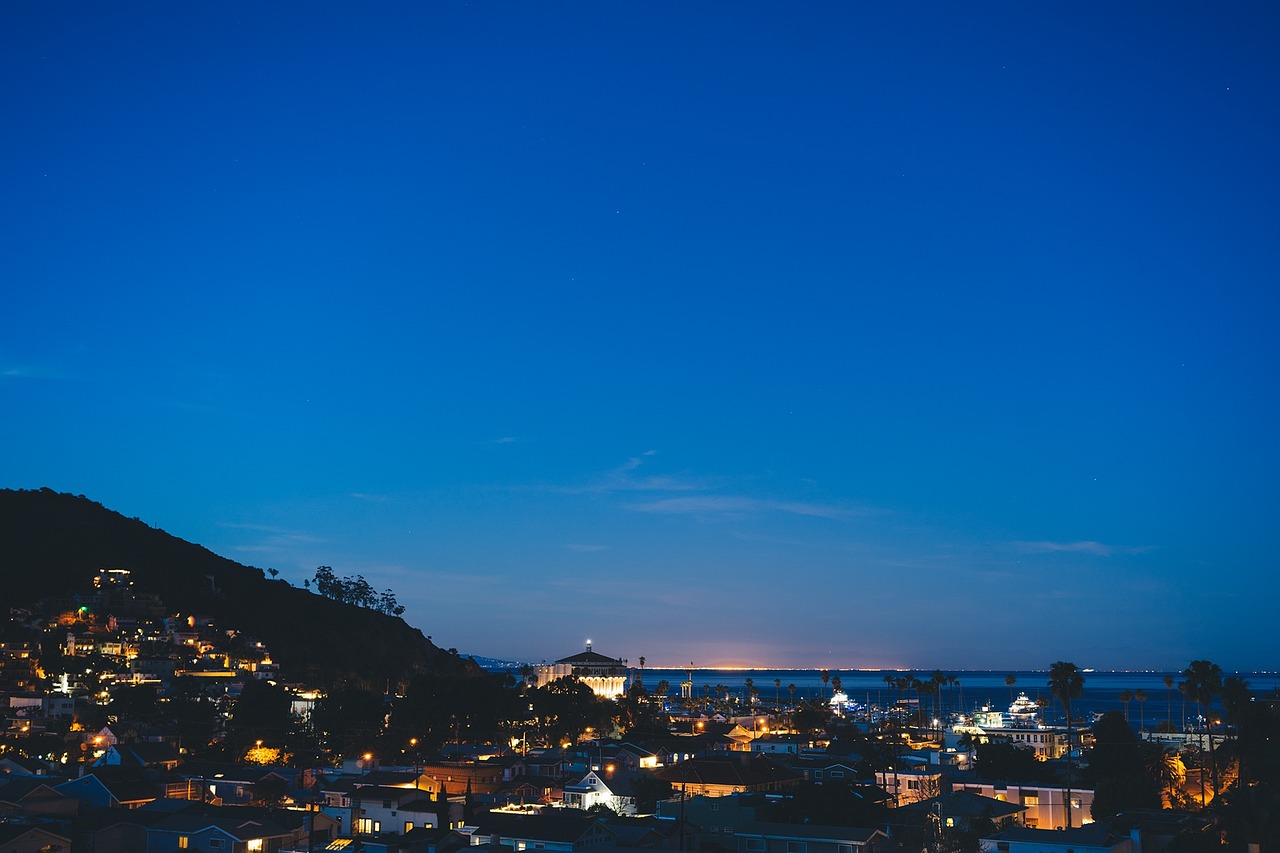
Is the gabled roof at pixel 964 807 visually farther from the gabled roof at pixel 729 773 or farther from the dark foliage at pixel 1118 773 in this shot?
the gabled roof at pixel 729 773

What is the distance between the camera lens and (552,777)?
181 feet

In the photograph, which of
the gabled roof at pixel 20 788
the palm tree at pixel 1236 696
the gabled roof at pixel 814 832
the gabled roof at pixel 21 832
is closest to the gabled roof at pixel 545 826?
the gabled roof at pixel 814 832

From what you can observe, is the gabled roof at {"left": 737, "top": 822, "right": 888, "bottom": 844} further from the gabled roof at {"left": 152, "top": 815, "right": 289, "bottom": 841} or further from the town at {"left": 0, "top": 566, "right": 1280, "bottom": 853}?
the gabled roof at {"left": 152, "top": 815, "right": 289, "bottom": 841}

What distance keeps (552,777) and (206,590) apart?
100 m

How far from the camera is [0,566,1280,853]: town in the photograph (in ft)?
127

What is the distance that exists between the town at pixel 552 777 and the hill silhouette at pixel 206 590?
2394 cm

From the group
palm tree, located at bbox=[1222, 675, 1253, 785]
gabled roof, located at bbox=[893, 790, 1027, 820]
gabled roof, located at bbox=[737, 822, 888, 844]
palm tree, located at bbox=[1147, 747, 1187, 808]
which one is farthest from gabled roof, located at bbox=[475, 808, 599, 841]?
palm tree, located at bbox=[1222, 675, 1253, 785]

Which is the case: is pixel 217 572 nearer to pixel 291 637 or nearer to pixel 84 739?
pixel 291 637

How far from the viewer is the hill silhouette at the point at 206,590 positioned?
12469 centimetres

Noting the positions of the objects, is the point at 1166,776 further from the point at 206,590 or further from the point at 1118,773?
the point at 206,590

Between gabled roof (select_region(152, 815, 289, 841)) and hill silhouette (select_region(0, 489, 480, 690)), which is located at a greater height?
hill silhouette (select_region(0, 489, 480, 690))

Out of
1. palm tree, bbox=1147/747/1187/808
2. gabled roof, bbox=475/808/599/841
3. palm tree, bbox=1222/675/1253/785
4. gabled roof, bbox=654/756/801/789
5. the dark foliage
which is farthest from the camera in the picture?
palm tree, bbox=1222/675/1253/785

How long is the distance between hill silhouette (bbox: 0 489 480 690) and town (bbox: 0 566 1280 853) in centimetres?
2394

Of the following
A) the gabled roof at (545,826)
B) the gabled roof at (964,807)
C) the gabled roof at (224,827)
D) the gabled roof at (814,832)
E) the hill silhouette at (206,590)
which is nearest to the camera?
the gabled roof at (814,832)
